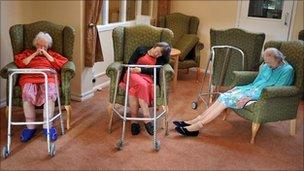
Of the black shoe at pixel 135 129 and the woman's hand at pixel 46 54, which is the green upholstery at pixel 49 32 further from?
the black shoe at pixel 135 129

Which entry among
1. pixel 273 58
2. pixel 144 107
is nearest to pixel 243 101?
pixel 273 58

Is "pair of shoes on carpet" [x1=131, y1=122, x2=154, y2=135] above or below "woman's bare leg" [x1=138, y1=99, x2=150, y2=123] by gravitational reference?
below

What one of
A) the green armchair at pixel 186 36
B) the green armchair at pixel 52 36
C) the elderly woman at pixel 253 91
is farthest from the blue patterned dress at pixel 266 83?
the green armchair at pixel 186 36

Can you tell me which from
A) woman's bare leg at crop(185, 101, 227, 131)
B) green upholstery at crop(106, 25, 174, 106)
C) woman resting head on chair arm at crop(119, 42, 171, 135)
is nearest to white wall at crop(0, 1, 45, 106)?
green upholstery at crop(106, 25, 174, 106)

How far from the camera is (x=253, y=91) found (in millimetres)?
3328

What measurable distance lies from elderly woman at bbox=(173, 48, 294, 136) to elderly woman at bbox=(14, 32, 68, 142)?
123cm

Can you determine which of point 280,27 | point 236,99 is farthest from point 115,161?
point 280,27

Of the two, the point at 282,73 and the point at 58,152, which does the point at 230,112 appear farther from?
the point at 58,152

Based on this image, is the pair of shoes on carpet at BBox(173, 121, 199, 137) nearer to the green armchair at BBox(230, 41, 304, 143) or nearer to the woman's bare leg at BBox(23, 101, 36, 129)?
the green armchair at BBox(230, 41, 304, 143)

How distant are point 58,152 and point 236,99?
5.45 ft

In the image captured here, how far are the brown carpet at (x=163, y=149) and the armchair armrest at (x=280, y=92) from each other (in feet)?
1.54

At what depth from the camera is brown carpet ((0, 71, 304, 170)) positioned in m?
2.77

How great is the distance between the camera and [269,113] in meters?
3.26

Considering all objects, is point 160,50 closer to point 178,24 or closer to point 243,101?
point 243,101
